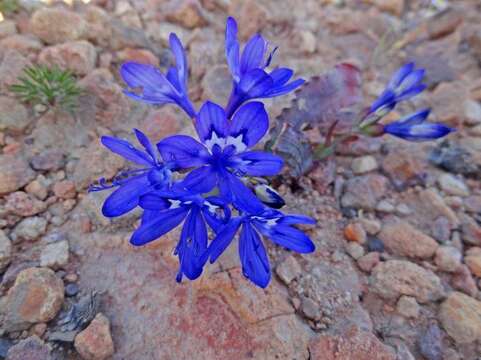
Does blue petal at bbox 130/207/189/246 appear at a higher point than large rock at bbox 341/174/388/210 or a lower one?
lower

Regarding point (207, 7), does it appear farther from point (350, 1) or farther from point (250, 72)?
point (250, 72)

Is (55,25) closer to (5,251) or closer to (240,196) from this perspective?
(5,251)

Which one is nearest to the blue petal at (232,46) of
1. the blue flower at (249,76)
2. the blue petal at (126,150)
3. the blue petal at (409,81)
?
the blue flower at (249,76)

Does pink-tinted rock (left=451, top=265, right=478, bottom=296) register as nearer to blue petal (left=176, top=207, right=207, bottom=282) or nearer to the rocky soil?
the rocky soil

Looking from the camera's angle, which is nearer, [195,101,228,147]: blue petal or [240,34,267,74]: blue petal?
[195,101,228,147]: blue petal

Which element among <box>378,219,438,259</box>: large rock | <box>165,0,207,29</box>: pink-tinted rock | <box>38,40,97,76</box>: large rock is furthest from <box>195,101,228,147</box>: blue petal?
<box>165,0,207,29</box>: pink-tinted rock

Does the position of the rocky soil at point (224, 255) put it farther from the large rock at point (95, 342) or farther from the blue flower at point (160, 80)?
the blue flower at point (160, 80)

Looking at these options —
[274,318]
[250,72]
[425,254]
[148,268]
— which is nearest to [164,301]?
[148,268]

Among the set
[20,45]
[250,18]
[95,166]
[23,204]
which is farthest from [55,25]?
[250,18]
